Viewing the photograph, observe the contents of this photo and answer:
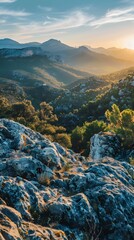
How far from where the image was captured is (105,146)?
4519cm

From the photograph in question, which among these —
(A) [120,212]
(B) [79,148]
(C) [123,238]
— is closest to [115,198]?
(A) [120,212]

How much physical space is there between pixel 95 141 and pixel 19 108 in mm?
49001

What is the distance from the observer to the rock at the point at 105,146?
1748 inches

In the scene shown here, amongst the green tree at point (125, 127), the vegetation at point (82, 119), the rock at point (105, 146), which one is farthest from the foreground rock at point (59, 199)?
the vegetation at point (82, 119)

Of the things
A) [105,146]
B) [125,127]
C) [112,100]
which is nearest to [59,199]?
[105,146]

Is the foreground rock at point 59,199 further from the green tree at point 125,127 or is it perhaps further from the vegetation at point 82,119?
the vegetation at point 82,119

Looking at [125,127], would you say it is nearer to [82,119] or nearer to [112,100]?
[82,119]

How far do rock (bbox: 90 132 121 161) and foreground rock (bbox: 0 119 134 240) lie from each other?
2774 centimetres

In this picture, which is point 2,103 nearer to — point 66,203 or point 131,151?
point 131,151

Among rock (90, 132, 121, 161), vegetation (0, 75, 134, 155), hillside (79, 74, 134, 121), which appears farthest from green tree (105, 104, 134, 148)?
hillside (79, 74, 134, 121)

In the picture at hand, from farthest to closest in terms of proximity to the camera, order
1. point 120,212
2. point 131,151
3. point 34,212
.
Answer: point 131,151 < point 120,212 < point 34,212

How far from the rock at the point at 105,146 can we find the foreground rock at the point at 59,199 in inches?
1092

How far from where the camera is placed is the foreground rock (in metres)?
10.5

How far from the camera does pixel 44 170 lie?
49.1 ft
